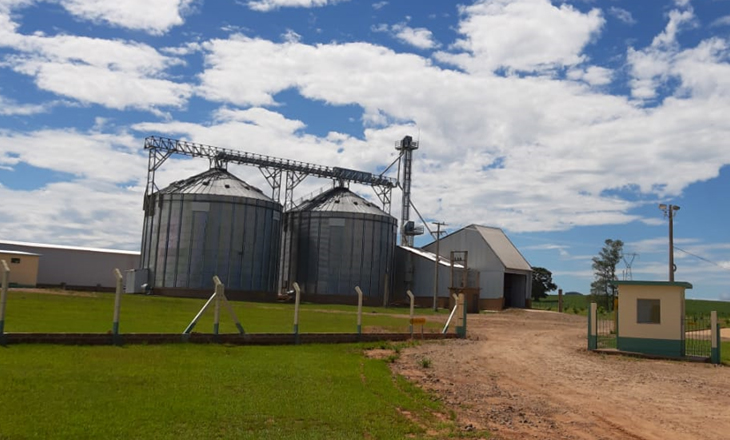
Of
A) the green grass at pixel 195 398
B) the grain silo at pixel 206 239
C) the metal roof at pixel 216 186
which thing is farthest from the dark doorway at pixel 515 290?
the green grass at pixel 195 398

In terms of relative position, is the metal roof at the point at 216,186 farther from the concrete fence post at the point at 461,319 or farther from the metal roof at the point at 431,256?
the concrete fence post at the point at 461,319

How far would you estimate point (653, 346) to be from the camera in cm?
2920

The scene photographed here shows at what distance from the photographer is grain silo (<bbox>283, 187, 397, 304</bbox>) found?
7912 cm

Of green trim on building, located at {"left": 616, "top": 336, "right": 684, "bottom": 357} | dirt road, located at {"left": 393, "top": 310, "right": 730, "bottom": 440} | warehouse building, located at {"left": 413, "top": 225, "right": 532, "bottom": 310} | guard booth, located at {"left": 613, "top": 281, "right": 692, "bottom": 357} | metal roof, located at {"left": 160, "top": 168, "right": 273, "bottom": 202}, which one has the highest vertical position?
metal roof, located at {"left": 160, "top": 168, "right": 273, "bottom": 202}

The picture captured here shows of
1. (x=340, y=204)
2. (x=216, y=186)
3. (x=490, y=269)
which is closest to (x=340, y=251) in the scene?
(x=340, y=204)

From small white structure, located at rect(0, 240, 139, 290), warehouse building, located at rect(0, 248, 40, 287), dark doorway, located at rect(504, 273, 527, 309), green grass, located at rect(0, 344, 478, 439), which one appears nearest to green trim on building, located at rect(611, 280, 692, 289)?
green grass, located at rect(0, 344, 478, 439)

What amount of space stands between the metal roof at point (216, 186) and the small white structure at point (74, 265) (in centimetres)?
1726

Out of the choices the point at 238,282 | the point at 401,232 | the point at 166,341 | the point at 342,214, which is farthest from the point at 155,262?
the point at 166,341

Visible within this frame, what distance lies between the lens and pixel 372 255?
265 feet

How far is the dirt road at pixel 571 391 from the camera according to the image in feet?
43.4

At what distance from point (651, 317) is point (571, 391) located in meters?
13.7

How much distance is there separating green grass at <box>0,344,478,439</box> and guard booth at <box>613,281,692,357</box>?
15.4m

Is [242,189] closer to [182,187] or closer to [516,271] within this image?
[182,187]

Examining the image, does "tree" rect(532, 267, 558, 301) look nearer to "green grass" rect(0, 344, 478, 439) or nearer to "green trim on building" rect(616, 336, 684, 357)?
"green trim on building" rect(616, 336, 684, 357)
